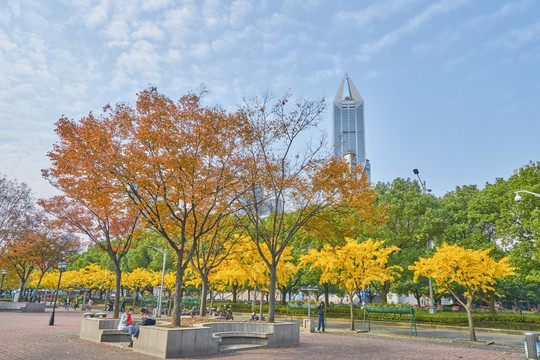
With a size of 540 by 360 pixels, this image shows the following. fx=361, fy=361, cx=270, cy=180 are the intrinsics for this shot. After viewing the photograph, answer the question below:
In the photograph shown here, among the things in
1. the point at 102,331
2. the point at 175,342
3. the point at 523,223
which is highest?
the point at 523,223

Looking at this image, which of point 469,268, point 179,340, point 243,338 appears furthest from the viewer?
point 469,268

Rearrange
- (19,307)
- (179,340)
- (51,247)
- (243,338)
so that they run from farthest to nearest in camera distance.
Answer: (51,247), (19,307), (243,338), (179,340)

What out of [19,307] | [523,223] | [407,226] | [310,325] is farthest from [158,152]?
[19,307]

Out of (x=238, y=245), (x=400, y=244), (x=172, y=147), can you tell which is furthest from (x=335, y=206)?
(x=400, y=244)

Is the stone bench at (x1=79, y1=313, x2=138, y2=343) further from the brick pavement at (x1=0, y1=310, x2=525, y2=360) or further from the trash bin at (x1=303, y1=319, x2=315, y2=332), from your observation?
the trash bin at (x1=303, y1=319, x2=315, y2=332)

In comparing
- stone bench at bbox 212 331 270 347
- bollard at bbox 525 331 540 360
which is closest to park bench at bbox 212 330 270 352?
stone bench at bbox 212 331 270 347

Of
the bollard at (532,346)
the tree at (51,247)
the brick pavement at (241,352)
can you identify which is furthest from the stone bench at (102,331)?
the tree at (51,247)

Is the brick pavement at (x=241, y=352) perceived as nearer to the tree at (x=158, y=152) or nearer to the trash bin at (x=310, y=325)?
the tree at (x=158, y=152)

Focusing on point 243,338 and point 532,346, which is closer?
point 532,346

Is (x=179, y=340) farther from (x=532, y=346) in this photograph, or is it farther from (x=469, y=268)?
(x=469, y=268)

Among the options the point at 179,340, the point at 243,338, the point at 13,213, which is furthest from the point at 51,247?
the point at 179,340

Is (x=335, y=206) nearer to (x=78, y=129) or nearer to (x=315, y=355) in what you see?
(x=315, y=355)

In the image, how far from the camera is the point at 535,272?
75.3 ft

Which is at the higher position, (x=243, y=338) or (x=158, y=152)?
(x=158, y=152)
